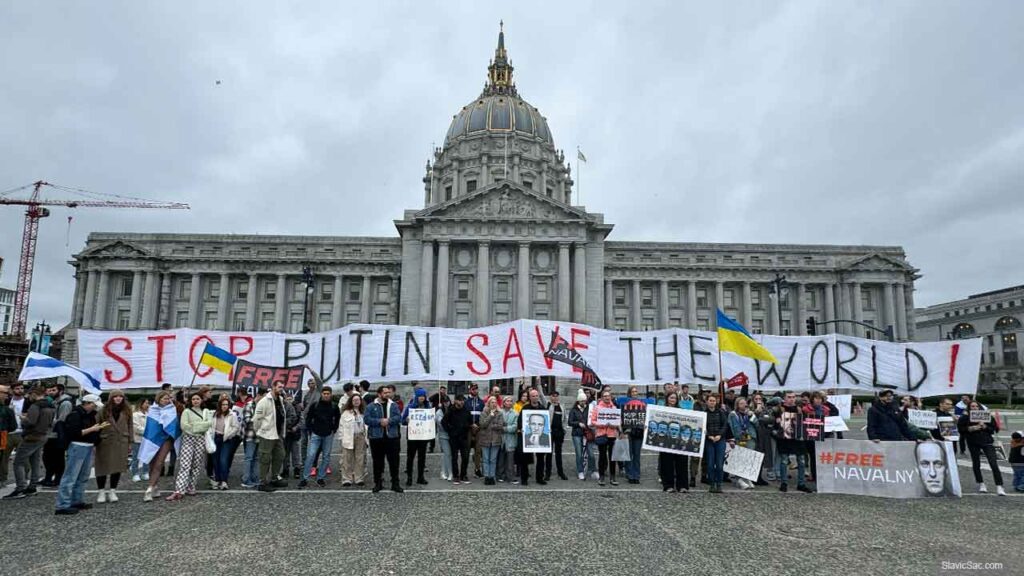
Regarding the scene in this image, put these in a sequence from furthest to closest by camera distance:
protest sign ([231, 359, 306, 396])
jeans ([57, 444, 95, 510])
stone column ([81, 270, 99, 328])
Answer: stone column ([81, 270, 99, 328]) < protest sign ([231, 359, 306, 396]) < jeans ([57, 444, 95, 510])

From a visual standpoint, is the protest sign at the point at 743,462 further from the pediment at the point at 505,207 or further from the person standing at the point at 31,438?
the pediment at the point at 505,207

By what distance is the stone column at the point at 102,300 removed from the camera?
62688 millimetres

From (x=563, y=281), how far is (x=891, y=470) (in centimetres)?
4514

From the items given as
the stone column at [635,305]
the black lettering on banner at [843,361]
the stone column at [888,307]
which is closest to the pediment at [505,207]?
the stone column at [635,305]

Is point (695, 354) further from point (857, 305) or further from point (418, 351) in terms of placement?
point (857, 305)

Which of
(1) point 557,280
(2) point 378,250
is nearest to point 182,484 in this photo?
(1) point 557,280

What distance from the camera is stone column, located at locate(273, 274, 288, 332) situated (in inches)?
2493

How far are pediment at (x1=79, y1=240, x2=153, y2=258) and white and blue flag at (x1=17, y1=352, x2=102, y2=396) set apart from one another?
190ft

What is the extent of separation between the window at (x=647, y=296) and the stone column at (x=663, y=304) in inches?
31.8

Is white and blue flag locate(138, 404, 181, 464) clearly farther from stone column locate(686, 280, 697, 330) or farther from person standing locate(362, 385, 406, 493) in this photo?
stone column locate(686, 280, 697, 330)

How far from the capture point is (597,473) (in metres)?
13.6

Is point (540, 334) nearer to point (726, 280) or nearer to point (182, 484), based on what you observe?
point (182, 484)

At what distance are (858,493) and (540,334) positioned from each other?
26.7 feet

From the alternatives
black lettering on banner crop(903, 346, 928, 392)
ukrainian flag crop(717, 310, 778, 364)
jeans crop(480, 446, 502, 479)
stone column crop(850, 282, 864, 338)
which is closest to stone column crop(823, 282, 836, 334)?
stone column crop(850, 282, 864, 338)
